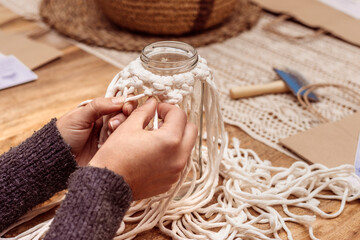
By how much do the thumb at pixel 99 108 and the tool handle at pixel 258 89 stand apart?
0.40 m

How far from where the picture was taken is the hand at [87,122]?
23.7 inches

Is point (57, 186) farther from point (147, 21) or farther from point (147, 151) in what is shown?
point (147, 21)

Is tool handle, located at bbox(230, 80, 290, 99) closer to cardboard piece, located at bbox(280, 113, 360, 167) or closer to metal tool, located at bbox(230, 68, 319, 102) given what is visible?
metal tool, located at bbox(230, 68, 319, 102)

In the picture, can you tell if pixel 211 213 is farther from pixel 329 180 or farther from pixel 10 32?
pixel 10 32

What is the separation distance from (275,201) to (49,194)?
35cm

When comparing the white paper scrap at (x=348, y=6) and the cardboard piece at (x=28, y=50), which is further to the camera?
the white paper scrap at (x=348, y=6)

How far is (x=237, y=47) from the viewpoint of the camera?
1.16 m

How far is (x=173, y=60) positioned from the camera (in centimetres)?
64

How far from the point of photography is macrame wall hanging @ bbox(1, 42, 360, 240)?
24.0 inches

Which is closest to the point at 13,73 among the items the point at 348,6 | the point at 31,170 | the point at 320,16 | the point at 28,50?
the point at 28,50

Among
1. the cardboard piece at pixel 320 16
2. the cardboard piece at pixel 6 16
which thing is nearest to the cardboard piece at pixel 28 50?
the cardboard piece at pixel 6 16

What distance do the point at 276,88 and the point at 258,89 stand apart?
4 centimetres

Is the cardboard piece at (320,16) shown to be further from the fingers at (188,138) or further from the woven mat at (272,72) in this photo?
the fingers at (188,138)

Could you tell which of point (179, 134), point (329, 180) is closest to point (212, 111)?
point (179, 134)
